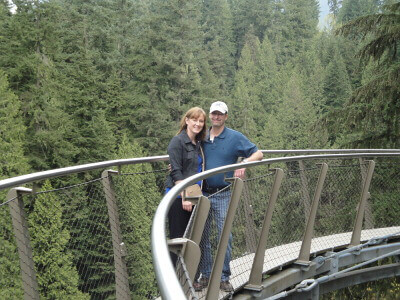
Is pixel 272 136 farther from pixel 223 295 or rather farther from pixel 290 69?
pixel 223 295

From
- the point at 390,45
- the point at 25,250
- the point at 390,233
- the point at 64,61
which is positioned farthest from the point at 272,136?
the point at 25,250

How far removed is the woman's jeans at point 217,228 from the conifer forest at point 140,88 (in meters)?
0.51

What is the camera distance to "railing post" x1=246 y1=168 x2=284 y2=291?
5.77 meters

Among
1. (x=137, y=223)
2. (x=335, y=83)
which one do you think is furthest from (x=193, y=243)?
(x=335, y=83)

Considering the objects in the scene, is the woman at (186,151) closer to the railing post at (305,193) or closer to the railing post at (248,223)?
the railing post at (248,223)

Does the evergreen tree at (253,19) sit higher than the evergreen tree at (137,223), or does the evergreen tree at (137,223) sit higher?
the evergreen tree at (253,19)

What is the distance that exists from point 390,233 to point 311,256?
4.83ft

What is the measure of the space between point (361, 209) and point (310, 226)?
109cm

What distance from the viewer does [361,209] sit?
7.57 m

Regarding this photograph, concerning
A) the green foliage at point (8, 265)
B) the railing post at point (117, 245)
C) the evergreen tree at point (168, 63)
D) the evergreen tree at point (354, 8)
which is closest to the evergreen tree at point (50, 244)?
the railing post at point (117, 245)

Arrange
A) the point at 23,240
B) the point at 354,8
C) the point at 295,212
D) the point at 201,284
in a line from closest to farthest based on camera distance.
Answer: the point at 23,240 → the point at 201,284 → the point at 295,212 → the point at 354,8

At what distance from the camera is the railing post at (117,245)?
195 inches

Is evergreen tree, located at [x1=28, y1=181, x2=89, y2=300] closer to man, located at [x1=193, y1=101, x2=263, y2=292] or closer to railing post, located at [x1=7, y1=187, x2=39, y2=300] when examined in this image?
railing post, located at [x1=7, y1=187, x2=39, y2=300]

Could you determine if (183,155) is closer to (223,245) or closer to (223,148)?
(223,148)
